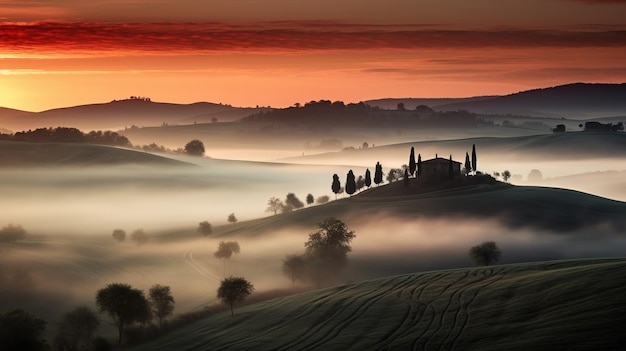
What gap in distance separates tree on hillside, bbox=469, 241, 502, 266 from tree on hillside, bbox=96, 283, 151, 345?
5222cm

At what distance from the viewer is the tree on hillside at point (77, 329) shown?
95250 millimetres

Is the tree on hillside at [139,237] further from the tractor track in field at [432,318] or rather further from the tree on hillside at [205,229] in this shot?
the tractor track in field at [432,318]

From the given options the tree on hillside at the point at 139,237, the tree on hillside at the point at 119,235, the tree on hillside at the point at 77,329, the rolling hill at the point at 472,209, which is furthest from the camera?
the tree on hillside at the point at 119,235

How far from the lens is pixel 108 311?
10369 cm

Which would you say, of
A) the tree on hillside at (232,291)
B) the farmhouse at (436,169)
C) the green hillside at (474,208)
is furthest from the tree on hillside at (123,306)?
the farmhouse at (436,169)

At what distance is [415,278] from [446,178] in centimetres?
9132

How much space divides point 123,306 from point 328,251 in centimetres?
4035

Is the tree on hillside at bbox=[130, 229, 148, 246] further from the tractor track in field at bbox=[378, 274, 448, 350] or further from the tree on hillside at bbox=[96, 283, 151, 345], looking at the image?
the tractor track in field at bbox=[378, 274, 448, 350]

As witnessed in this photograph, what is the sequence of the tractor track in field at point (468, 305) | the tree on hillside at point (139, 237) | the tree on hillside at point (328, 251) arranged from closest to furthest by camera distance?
the tractor track in field at point (468, 305) < the tree on hillside at point (328, 251) < the tree on hillside at point (139, 237)

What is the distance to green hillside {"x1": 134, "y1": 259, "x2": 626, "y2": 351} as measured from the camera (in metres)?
58.9

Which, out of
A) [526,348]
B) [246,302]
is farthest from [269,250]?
[526,348]

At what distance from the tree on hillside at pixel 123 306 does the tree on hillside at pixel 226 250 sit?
4276 centimetres

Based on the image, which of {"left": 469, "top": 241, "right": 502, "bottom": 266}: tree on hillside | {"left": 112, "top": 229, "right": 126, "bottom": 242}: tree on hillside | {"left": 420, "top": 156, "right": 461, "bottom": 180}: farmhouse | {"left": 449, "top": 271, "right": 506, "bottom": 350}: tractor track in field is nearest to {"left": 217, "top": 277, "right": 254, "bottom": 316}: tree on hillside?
{"left": 449, "top": 271, "right": 506, "bottom": 350}: tractor track in field

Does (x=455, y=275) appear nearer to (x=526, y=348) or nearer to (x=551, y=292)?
(x=551, y=292)
